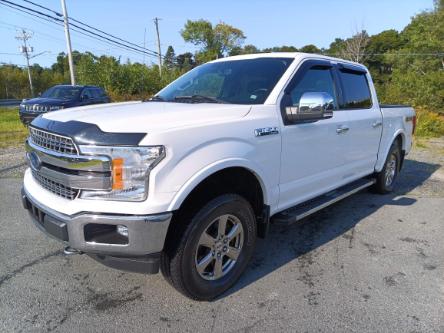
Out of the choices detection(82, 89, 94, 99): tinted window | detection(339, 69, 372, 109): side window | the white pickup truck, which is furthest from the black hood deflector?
detection(82, 89, 94, 99): tinted window

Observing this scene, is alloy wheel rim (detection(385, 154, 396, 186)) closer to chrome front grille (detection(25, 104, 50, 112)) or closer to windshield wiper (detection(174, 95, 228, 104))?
windshield wiper (detection(174, 95, 228, 104))

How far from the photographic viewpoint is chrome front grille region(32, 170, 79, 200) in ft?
8.21

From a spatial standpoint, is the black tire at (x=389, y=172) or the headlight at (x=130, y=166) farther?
the black tire at (x=389, y=172)

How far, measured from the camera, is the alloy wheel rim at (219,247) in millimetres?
2811

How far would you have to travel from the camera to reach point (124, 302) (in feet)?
9.40

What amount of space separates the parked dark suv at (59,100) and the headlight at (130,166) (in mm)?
10544

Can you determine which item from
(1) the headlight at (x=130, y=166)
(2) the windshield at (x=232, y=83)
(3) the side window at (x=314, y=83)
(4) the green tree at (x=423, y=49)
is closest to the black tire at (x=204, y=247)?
(1) the headlight at (x=130, y=166)

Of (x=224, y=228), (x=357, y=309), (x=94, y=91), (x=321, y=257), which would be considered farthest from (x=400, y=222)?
(x=94, y=91)

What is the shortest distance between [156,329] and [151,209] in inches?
34.7

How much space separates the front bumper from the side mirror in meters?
1.47

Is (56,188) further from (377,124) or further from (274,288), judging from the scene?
(377,124)

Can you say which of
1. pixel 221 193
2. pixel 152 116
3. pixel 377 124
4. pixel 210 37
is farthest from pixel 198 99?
pixel 210 37

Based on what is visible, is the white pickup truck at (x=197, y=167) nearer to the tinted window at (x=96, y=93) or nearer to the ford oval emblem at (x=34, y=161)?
the ford oval emblem at (x=34, y=161)

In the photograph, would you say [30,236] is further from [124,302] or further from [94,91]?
[94,91]
